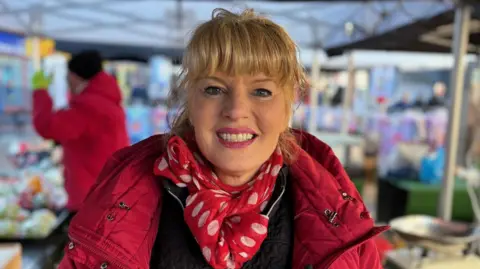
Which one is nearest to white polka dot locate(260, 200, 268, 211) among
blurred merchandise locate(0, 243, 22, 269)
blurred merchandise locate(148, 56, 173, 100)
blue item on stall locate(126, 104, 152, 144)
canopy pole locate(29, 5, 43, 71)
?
blurred merchandise locate(0, 243, 22, 269)

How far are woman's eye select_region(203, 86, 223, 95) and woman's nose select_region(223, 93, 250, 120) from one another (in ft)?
0.09

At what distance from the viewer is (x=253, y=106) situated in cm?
102

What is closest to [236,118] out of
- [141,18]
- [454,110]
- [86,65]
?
[86,65]

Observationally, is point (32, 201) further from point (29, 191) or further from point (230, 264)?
point (230, 264)

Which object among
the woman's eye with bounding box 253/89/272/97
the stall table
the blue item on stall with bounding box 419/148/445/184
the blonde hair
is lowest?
the stall table

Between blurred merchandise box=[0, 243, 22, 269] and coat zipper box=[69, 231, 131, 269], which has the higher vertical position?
Result: coat zipper box=[69, 231, 131, 269]

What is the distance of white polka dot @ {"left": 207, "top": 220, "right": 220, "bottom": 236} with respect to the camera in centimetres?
99

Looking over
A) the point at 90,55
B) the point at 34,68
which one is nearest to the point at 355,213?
the point at 90,55

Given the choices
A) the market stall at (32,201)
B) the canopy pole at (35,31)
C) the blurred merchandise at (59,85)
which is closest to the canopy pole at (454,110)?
the market stall at (32,201)

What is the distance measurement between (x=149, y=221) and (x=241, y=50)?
1.46 feet

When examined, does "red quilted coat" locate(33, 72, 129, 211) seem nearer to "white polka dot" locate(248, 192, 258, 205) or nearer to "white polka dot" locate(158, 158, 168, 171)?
"white polka dot" locate(158, 158, 168, 171)

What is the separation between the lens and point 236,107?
99cm

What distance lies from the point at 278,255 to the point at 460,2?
2022mm

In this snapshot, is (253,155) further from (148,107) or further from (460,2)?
A: (148,107)
